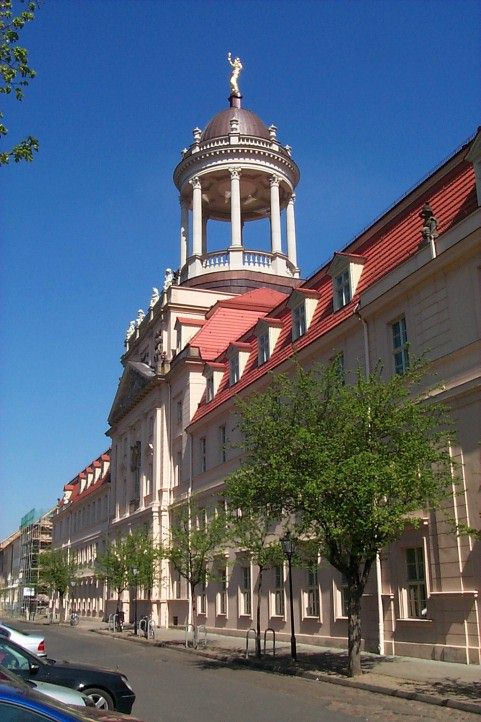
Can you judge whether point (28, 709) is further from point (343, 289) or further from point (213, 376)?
point (213, 376)

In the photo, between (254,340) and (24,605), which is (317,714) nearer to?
(254,340)

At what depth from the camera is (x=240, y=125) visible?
50.2 meters

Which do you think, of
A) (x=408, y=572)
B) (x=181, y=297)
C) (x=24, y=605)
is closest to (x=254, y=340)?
(x=181, y=297)

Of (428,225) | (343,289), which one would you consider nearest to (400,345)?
(428,225)

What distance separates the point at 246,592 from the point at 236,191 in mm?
24904

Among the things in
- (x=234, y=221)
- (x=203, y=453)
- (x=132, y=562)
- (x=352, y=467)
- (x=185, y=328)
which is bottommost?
(x=132, y=562)

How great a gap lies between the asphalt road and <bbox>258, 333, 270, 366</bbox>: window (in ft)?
46.5

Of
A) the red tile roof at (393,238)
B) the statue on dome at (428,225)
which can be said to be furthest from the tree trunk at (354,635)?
the red tile roof at (393,238)

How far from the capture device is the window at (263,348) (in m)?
32.2

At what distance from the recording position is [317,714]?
39.9ft

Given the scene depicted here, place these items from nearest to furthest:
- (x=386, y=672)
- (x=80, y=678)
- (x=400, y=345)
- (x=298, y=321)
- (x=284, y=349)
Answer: (x=80, y=678) < (x=386, y=672) < (x=400, y=345) < (x=298, y=321) < (x=284, y=349)

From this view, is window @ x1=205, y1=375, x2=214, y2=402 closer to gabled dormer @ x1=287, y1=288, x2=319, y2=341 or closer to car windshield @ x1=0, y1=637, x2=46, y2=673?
gabled dormer @ x1=287, y1=288, x2=319, y2=341

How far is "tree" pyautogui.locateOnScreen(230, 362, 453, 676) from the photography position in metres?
16.2

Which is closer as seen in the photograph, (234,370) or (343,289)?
(343,289)
